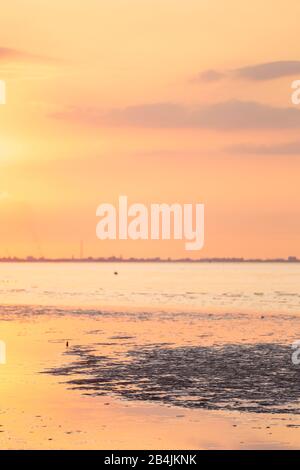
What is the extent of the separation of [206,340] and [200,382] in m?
19.8

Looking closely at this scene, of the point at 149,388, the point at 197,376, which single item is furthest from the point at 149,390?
the point at 197,376

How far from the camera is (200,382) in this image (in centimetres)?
3375

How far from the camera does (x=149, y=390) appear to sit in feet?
103

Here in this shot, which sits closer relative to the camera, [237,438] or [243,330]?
[237,438]

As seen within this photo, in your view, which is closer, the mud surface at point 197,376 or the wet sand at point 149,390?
the wet sand at point 149,390

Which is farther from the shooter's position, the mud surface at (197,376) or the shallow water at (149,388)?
the mud surface at (197,376)

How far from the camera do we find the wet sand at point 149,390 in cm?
2345

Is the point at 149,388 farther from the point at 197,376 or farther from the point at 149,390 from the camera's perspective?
the point at 197,376

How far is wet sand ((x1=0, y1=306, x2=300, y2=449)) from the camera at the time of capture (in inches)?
923

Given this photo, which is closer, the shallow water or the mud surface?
the shallow water
